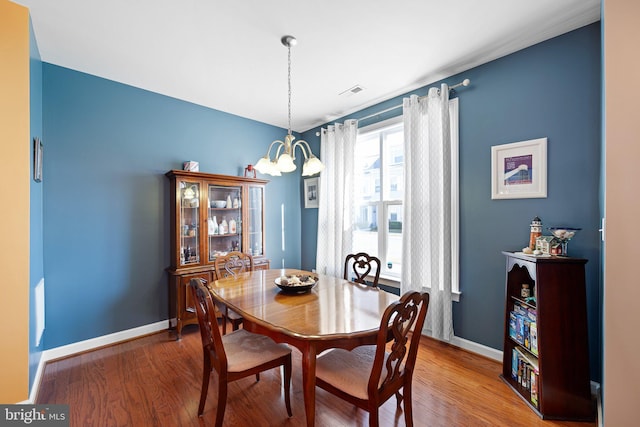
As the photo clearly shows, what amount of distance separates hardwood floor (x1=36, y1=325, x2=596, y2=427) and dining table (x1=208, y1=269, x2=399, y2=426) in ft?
2.23

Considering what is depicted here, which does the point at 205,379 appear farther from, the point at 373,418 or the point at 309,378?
the point at 373,418

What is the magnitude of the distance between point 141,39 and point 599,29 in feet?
11.5

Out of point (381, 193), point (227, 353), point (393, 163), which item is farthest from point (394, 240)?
point (227, 353)

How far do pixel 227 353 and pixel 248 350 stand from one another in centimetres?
13

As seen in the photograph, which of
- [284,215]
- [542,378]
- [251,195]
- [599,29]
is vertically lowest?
[542,378]

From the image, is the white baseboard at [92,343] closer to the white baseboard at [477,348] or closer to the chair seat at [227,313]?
the chair seat at [227,313]

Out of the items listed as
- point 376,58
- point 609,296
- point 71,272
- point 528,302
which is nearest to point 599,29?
point 376,58

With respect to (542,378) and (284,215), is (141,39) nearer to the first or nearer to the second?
(284,215)

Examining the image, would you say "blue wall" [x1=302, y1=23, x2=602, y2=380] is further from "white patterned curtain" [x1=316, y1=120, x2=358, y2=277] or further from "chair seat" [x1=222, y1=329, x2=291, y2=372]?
"chair seat" [x1=222, y1=329, x2=291, y2=372]

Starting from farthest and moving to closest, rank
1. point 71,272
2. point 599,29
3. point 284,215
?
point 284,215, point 71,272, point 599,29

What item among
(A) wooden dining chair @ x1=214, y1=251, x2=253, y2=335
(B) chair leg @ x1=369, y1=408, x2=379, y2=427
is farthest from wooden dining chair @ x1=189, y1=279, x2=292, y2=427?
(A) wooden dining chair @ x1=214, y1=251, x2=253, y2=335

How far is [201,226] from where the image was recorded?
Answer: 10.3 ft

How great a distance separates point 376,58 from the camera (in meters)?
2.47

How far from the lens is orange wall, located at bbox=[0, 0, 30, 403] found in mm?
1706
